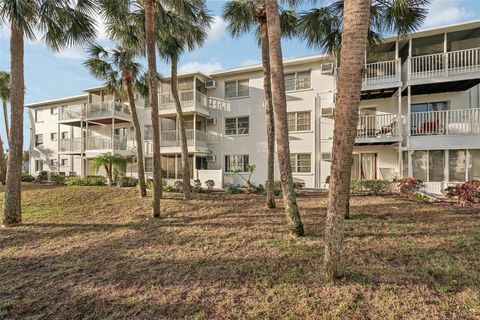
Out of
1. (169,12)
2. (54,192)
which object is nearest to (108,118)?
(54,192)

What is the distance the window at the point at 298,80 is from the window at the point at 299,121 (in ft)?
5.88

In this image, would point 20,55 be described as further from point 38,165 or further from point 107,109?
point 38,165

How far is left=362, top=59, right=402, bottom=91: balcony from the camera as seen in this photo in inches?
534

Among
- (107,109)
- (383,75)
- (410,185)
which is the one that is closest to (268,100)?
(410,185)

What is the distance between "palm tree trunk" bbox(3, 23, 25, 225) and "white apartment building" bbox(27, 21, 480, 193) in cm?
1050

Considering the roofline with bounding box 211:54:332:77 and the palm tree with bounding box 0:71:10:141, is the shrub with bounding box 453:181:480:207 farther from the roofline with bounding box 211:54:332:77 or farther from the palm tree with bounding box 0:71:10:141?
the palm tree with bounding box 0:71:10:141

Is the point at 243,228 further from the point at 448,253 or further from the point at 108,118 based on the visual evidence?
the point at 108,118

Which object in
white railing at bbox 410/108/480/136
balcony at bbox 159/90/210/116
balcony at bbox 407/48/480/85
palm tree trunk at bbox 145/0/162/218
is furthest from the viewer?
balcony at bbox 159/90/210/116

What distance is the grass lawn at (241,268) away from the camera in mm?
3760

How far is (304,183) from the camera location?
17.0 meters

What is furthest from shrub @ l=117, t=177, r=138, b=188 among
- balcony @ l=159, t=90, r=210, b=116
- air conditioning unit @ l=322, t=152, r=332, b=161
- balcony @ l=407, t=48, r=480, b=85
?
balcony @ l=407, t=48, r=480, b=85

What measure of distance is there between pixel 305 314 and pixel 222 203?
307 inches

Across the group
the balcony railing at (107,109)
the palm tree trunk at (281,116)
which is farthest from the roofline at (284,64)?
the palm tree trunk at (281,116)

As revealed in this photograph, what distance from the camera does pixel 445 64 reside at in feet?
41.4
